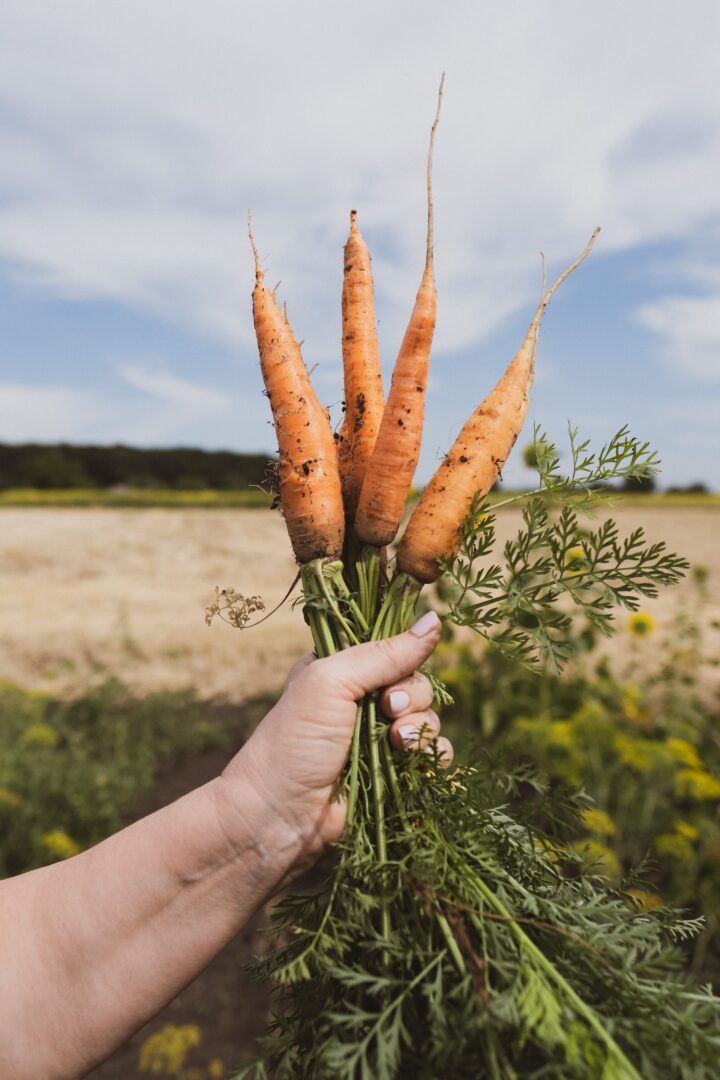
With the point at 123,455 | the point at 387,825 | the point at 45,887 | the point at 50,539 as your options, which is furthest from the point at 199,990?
the point at 123,455

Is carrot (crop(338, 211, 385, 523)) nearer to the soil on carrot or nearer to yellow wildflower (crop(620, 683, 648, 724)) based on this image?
the soil on carrot

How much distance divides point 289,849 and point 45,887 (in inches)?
23.4

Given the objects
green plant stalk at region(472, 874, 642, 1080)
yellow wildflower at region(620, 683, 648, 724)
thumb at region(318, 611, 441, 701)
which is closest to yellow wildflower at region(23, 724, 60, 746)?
yellow wildflower at region(620, 683, 648, 724)

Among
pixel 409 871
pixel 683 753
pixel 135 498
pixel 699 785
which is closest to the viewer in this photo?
pixel 409 871

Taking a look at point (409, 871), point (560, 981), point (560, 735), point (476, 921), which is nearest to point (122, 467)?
point (560, 735)

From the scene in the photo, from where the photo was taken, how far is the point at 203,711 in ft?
23.3

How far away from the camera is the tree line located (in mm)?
33094

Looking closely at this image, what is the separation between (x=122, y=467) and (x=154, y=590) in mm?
20891

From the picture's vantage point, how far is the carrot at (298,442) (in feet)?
6.18

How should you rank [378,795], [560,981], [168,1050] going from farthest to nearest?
[168,1050] < [378,795] < [560,981]

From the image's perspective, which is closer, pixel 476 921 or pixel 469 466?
pixel 476 921

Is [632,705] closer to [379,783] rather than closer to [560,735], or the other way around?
[560,735]

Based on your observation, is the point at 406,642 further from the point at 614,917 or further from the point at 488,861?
the point at 614,917

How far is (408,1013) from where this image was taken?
4.59 feet
